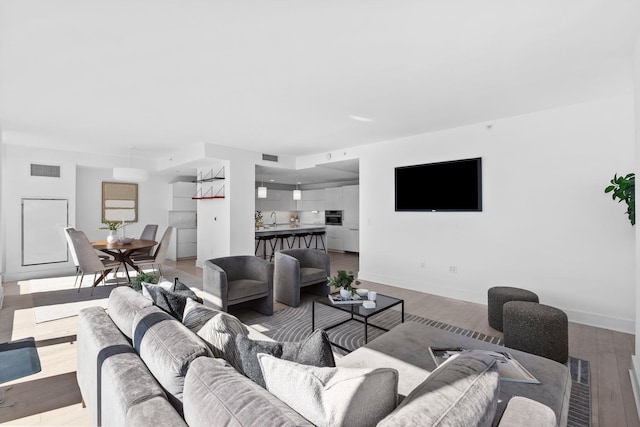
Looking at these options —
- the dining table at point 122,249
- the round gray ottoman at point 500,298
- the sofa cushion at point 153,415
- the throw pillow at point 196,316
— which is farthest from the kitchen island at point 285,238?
the sofa cushion at point 153,415

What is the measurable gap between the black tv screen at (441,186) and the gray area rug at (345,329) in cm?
186

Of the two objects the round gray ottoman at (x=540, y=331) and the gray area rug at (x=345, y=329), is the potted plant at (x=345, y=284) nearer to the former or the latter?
the gray area rug at (x=345, y=329)

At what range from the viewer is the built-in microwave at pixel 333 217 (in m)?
9.62

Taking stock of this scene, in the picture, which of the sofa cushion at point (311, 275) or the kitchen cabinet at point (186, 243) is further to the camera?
the kitchen cabinet at point (186, 243)

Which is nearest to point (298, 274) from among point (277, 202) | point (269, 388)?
point (269, 388)

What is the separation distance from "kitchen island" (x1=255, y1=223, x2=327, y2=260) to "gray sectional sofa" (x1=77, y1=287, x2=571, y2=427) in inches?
228

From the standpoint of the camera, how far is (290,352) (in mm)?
1285

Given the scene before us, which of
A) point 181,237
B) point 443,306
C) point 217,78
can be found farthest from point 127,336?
point 181,237

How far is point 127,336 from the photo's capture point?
1732 mm

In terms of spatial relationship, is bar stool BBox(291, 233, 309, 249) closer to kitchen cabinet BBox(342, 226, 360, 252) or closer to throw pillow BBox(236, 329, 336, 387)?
kitchen cabinet BBox(342, 226, 360, 252)

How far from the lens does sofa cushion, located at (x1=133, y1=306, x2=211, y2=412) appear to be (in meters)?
1.23

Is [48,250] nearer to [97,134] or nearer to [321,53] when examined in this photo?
[97,134]

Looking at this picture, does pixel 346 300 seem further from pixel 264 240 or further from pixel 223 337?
pixel 264 240

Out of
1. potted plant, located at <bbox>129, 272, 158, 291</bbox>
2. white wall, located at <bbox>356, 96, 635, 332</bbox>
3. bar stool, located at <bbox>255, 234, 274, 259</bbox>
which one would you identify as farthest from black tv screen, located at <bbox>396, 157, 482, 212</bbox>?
potted plant, located at <bbox>129, 272, 158, 291</bbox>
